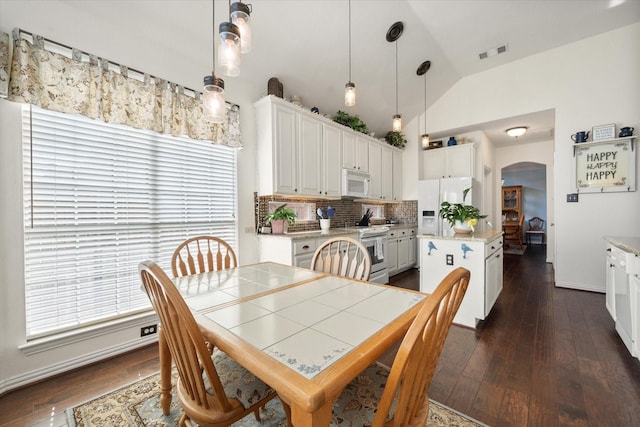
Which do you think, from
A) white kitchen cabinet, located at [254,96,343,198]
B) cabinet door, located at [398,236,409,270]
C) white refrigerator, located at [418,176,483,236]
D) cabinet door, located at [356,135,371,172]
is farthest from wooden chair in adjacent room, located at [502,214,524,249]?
white kitchen cabinet, located at [254,96,343,198]

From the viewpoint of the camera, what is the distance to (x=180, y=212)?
259 centimetres

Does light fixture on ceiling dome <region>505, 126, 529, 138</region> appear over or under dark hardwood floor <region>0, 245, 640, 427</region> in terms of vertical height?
over

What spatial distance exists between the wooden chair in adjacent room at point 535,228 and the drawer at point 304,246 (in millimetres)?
8465

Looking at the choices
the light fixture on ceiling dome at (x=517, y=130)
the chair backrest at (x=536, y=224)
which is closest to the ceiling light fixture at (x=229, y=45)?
the light fixture on ceiling dome at (x=517, y=130)

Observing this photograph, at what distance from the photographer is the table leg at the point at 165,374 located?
1.34 m

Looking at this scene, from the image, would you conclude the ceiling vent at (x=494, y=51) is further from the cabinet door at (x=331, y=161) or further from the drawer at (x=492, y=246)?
the drawer at (x=492, y=246)

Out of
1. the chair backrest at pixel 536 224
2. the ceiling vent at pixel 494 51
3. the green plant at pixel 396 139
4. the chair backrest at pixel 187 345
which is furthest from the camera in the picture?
the chair backrest at pixel 536 224

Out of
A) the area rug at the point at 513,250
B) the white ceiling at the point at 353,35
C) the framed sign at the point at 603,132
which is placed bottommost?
the area rug at the point at 513,250

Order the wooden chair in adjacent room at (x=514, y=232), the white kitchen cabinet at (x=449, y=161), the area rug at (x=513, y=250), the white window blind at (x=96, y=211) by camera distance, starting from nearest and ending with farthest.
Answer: the white window blind at (x=96, y=211) < the white kitchen cabinet at (x=449, y=161) < the area rug at (x=513, y=250) < the wooden chair in adjacent room at (x=514, y=232)

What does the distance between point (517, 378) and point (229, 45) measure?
261 centimetres

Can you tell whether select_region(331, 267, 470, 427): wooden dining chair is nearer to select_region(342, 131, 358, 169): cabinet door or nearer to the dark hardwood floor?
the dark hardwood floor

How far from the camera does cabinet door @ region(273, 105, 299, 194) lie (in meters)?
3.06

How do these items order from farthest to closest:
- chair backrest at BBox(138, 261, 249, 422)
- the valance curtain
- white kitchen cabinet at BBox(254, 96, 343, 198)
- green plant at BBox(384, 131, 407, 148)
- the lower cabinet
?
green plant at BBox(384, 131, 407, 148)
the lower cabinet
white kitchen cabinet at BBox(254, 96, 343, 198)
the valance curtain
chair backrest at BBox(138, 261, 249, 422)

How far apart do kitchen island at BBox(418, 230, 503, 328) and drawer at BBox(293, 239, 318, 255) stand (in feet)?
4.04
